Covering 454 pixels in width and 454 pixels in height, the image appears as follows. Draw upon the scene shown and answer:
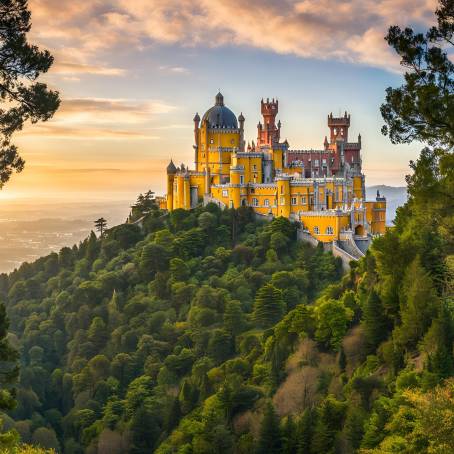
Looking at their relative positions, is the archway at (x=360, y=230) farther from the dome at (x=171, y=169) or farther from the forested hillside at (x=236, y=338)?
the dome at (x=171, y=169)

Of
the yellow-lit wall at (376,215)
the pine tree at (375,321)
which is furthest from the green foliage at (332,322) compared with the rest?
the yellow-lit wall at (376,215)

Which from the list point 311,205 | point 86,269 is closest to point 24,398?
point 86,269

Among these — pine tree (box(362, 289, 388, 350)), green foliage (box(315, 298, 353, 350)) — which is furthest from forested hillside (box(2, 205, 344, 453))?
pine tree (box(362, 289, 388, 350))

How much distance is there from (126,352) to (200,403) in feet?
46.3

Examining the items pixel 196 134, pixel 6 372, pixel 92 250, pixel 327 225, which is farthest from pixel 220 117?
pixel 6 372

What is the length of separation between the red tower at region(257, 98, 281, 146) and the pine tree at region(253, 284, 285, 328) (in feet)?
67.6

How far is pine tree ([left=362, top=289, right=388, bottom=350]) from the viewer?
35.0 metres

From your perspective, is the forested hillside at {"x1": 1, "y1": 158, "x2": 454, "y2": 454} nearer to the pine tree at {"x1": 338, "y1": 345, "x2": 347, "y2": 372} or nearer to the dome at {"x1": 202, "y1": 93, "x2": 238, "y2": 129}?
the pine tree at {"x1": 338, "y1": 345, "x2": 347, "y2": 372}

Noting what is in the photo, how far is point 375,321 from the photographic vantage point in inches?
1380

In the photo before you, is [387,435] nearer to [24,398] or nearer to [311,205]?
[24,398]

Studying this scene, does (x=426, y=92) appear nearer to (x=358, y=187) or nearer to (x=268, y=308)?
(x=268, y=308)

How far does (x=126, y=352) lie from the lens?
5700 cm

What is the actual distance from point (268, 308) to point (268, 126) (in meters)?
23.0

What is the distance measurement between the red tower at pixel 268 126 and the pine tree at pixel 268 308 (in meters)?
20.6
